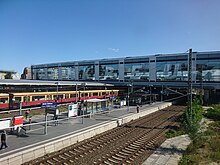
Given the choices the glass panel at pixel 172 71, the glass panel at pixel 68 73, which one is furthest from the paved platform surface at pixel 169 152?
the glass panel at pixel 68 73

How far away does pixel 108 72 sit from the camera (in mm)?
71500

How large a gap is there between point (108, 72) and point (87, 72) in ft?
32.2

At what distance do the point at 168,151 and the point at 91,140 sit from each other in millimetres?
5612

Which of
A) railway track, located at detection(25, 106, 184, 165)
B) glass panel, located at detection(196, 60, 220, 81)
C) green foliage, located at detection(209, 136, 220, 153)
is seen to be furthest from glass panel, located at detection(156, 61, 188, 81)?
green foliage, located at detection(209, 136, 220, 153)

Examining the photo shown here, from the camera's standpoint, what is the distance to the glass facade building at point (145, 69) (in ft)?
167

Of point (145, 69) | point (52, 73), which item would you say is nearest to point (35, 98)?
point (145, 69)

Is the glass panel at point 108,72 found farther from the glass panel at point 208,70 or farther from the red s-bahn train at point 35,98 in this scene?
the glass panel at point 208,70

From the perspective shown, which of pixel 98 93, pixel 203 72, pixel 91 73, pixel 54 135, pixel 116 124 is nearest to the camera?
pixel 54 135

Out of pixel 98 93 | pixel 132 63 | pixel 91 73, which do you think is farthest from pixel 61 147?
pixel 91 73

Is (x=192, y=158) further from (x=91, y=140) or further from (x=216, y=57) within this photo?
(x=216, y=57)

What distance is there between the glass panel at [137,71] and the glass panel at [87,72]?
1437 cm

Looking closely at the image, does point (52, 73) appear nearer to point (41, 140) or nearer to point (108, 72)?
point (108, 72)

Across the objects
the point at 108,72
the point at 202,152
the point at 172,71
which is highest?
the point at 108,72

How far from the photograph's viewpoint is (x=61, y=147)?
13.5m
